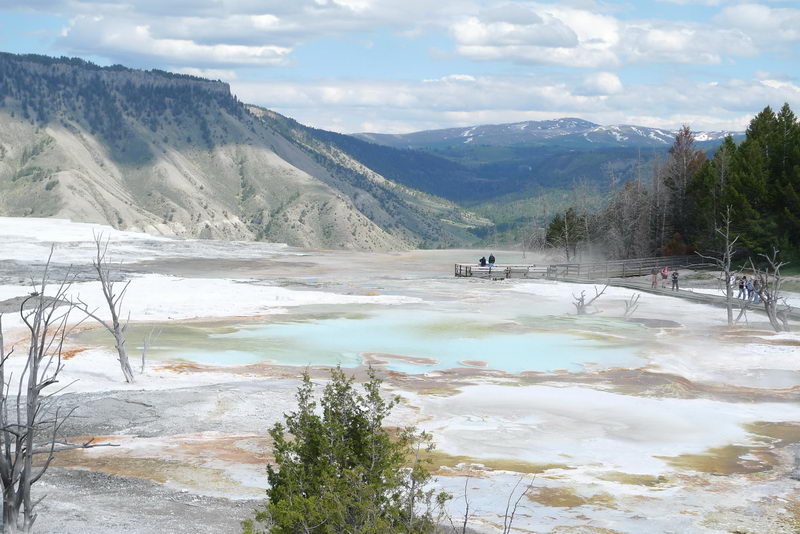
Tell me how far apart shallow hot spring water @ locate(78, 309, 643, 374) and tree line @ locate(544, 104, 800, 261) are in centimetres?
2629

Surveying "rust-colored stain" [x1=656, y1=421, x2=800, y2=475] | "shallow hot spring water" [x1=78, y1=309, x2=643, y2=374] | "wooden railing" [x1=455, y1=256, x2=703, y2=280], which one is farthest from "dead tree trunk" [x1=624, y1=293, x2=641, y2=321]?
"rust-colored stain" [x1=656, y1=421, x2=800, y2=475]

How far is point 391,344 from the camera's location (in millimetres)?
36781

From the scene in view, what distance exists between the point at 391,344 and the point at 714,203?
1516 inches

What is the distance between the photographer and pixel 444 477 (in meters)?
18.6

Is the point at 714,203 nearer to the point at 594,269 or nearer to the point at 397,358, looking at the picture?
the point at 594,269

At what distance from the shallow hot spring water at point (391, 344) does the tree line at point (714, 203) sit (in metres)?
26.3

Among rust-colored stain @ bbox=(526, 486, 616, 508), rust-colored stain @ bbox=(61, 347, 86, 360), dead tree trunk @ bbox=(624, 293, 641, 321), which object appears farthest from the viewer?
dead tree trunk @ bbox=(624, 293, 641, 321)

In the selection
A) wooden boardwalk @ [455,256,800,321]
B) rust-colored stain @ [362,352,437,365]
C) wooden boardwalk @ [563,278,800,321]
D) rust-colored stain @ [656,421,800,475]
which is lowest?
rust-colored stain @ [656,421,800,475]

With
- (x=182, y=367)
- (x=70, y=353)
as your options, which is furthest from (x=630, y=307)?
(x=70, y=353)

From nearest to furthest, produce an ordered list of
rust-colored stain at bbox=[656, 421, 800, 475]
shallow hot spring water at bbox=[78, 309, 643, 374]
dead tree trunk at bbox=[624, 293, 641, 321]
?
rust-colored stain at bbox=[656, 421, 800, 475] → shallow hot spring water at bbox=[78, 309, 643, 374] → dead tree trunk at bbox=[624, 293, 641, 321]

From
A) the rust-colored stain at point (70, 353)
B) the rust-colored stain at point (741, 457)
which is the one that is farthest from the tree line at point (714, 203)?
the rust-colored stain at point (70, 353)

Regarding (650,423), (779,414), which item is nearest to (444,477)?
(650,423)

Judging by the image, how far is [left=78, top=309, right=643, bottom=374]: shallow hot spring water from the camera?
1298 inches

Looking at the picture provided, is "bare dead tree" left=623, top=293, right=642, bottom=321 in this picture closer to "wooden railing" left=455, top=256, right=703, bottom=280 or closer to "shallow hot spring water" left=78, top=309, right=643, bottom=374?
"shallow hot spring water" left=78, top=309, right=643, bottom=374
